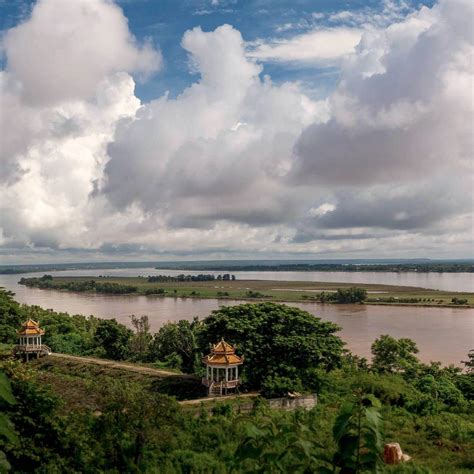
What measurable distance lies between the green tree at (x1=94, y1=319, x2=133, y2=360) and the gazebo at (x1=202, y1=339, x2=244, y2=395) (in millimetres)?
14248

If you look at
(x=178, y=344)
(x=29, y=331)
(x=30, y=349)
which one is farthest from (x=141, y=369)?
(x=29, y=331)

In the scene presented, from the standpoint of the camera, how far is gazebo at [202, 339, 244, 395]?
20766 millimetres

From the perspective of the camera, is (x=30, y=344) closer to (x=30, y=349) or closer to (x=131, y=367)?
(x=30, y=349)

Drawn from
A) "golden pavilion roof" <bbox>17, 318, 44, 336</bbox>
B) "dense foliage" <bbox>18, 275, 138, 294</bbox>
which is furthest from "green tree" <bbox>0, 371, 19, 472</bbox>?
"dense foliage" <bbox>18, 275, 138, 294</bbox>

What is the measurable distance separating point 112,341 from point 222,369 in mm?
15255

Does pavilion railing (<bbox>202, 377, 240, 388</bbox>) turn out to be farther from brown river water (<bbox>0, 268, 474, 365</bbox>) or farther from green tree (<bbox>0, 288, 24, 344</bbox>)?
green tree (<bbox>0, 288, 24, 344</bbox>)

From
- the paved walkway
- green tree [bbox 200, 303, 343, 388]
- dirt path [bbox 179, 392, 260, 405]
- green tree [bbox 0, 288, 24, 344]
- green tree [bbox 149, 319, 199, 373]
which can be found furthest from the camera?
green tree [bbox 0, 288, 24, 344]

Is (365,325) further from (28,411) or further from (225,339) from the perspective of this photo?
(28,411)

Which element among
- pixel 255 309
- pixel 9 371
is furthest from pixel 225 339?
pixel 9 371

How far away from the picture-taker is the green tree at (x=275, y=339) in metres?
21.0

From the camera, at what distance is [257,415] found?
16266mm

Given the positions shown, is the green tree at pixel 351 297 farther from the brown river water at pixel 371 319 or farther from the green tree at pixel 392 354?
the green tree at pixel 392 354

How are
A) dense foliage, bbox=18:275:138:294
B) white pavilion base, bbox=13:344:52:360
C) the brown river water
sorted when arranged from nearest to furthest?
white pavilion base, bbox=13:344:52:360, the brown river water, dense foliage, bbox=18:275:138:294

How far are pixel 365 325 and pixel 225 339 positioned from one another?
33.2 meters
